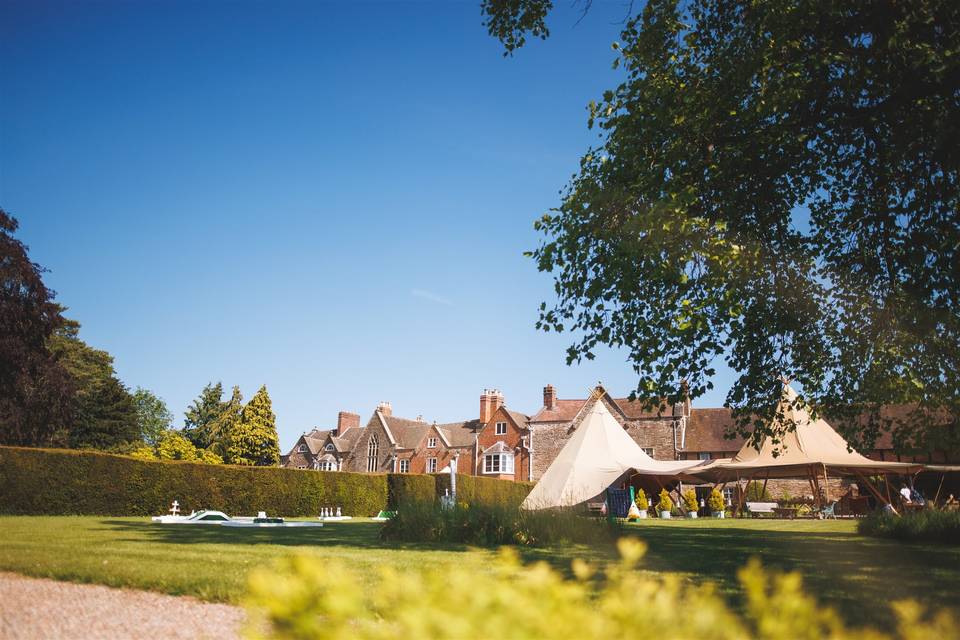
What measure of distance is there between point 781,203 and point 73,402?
1201 inches

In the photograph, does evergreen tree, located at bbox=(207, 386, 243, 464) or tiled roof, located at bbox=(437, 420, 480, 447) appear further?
tiled roof, located at bbox=(437, 420, 480, 447)

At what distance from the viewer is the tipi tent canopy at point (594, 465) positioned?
26734mm

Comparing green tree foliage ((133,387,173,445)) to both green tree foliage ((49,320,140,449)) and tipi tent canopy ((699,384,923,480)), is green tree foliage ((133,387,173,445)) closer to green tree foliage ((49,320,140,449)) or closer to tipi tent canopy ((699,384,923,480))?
green tree foliage ((49,320,140,449))

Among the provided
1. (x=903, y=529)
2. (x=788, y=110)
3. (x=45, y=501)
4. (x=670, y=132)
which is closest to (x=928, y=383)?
(x=903, y=529)

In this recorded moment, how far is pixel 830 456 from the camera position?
2648 cm

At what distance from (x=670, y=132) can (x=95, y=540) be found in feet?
40.3

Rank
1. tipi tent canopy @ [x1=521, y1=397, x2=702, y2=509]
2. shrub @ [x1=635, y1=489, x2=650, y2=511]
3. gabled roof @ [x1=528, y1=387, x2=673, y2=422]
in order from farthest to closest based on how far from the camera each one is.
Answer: gabled roof @ [x1=528, y1=387, x2=673, y2=422] → shrub @ [x1=635, y1=489, x2=650, y2=511] → tipi tent canopy @ [x1=521, y1=397, x2=702, y2=509]

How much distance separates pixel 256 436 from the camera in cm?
5381

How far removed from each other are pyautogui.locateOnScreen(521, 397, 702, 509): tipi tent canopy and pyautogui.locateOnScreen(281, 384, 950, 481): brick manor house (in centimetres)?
1698

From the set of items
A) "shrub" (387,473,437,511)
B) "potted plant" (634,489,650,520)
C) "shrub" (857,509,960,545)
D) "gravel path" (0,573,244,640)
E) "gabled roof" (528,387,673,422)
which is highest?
"gabled roof" (528,387,673,422)

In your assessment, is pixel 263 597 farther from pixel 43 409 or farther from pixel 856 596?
pixel 43 409

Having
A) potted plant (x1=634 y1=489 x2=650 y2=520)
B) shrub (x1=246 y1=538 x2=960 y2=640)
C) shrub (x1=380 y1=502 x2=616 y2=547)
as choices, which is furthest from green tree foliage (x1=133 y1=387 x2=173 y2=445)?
shrub (x1=246 y1=538 x2=960 y2=640)

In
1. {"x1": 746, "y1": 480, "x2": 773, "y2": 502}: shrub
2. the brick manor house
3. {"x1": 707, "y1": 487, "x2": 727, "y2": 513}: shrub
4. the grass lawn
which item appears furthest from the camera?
the brick manor house

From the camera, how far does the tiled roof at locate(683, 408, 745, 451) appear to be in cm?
4798
